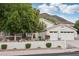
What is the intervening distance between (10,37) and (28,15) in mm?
895

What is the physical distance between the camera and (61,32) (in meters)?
34.2

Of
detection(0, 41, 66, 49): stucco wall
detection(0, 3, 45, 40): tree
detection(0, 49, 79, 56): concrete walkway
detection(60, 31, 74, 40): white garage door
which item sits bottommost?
detection(0, 49, 79, 56): concrete walkway

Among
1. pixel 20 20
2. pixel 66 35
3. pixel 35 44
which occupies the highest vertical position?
pixel 20 20

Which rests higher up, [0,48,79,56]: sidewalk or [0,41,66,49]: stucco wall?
[0,41,66,49]: stucco wall

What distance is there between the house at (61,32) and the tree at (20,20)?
0.99 feet

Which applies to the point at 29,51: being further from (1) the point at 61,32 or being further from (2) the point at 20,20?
(1) the point at 61,32

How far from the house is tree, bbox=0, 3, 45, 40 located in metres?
0.30

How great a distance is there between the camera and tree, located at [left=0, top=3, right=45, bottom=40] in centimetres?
3412

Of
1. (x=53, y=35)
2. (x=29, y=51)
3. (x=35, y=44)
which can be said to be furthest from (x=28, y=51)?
(x=53, y=35)

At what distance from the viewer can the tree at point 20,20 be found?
34.1 metres

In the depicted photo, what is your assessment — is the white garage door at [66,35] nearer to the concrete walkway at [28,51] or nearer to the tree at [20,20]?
the concrete walkway at [28,51]

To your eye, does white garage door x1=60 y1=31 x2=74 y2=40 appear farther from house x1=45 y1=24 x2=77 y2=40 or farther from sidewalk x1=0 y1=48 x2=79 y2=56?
sidewalk x1=0 y1=48 x2=79 y2=56

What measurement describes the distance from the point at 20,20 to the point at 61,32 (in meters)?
1.35

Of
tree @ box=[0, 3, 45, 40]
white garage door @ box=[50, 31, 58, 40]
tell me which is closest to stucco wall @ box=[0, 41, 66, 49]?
Result: white garage door @ box=[50, 31, 58, 40]
